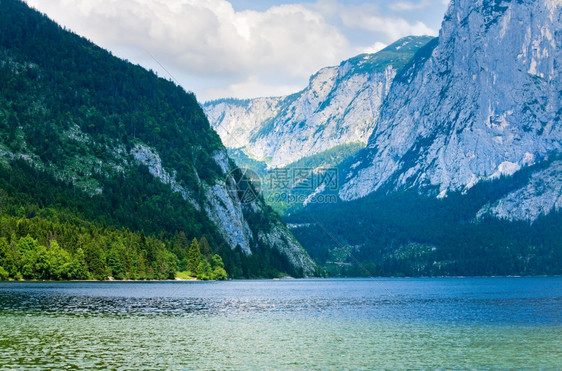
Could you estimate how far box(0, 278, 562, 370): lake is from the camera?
63625 millimetres

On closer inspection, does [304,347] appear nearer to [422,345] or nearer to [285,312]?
[422,345]

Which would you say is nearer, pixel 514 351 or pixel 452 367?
pixel 452 367

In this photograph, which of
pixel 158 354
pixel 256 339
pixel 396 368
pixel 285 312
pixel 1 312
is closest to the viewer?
pixel 396 368

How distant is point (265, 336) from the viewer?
82.8 metres

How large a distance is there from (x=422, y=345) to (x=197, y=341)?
25178mm

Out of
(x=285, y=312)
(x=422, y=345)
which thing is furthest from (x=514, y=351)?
(x=285, y=312)

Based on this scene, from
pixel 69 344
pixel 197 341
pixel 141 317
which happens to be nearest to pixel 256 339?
pixel 197 341

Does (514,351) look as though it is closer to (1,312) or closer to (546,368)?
(546,368)

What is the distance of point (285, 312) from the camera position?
118m

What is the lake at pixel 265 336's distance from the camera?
209 ft

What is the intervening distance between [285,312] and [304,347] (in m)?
44.1

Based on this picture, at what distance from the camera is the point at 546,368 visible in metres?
61.5

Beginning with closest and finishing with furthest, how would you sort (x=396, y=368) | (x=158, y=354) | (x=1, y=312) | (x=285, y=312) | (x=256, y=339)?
(x=396, y=368), (x=158, y=354), (x=256, y=339), (x=1, y=312), (x=285, y=312)

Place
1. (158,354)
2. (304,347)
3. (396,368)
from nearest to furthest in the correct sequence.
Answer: (396,368)
(158,354)
(304,347)
